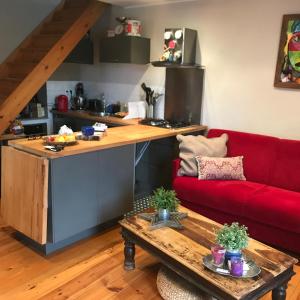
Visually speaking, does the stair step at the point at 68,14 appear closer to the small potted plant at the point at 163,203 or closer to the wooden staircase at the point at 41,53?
the wooden staircase at the point at 41,53

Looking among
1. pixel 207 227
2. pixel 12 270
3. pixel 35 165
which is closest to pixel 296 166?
pixel 207 227

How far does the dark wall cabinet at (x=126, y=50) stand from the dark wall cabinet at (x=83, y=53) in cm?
44

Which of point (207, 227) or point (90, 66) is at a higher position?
point (90, 66)

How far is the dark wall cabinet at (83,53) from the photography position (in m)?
4.41

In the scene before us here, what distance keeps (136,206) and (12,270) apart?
1.41 metres

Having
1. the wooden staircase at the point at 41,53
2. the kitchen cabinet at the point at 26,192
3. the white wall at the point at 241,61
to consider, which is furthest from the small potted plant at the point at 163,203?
the wooden staircase at the point at 41,53

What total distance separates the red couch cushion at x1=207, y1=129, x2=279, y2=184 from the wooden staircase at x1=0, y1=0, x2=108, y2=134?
2067 mm

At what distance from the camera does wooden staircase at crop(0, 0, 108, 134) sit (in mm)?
3332

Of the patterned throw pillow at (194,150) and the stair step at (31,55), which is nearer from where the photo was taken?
the patterned throw pillow at (194,150)

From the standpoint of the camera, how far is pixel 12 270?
2.33 metres

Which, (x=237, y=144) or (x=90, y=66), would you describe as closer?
(x=237, y=144)

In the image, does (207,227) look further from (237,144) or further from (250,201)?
(237,144)

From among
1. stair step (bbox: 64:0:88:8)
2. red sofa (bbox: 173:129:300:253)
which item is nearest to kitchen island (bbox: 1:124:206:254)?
red sofa (bbox: 173:129:300:253)

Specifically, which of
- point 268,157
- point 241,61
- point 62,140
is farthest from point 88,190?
point 241,61
